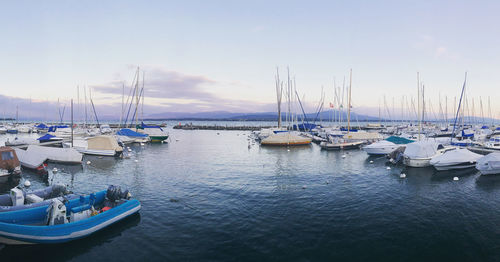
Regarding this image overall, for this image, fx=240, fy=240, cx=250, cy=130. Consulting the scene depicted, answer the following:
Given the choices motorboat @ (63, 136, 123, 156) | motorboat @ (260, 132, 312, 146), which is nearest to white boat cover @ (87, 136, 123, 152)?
motorboat @ (63, 136, 123, 156)

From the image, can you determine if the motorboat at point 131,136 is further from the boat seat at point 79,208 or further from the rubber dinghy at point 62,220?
the boat seat at point 79,208

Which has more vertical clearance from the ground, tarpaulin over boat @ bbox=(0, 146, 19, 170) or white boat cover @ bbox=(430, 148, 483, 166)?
tarpaulin over boat @ bbox=(0, 146, 19, 170)

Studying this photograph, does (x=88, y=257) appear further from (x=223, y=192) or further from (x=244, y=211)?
(x=223, y=192)

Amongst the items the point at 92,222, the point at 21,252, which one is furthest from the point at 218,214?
the point at 21,252

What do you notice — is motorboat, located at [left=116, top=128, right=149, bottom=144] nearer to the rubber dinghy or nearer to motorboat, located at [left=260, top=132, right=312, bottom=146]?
motorboat, located at [left=260, top=132, right=312, bottom=146]

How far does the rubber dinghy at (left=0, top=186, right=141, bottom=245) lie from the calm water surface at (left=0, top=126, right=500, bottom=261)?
21.5 inches

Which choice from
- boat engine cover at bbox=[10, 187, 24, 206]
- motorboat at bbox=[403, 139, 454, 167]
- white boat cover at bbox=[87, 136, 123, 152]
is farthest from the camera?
white boat cover at bbox=[87, 136, 123, 152]

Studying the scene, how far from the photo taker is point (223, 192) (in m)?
21.1

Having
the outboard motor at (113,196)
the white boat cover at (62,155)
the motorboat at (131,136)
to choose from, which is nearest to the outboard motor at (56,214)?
the outboard motor at (113,196)

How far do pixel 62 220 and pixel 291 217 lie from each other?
13021mm

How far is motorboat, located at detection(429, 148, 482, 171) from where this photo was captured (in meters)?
28.3

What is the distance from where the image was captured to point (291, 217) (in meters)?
15.9

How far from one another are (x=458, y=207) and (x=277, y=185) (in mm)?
13980

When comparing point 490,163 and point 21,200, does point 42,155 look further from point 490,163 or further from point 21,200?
point 490,163
